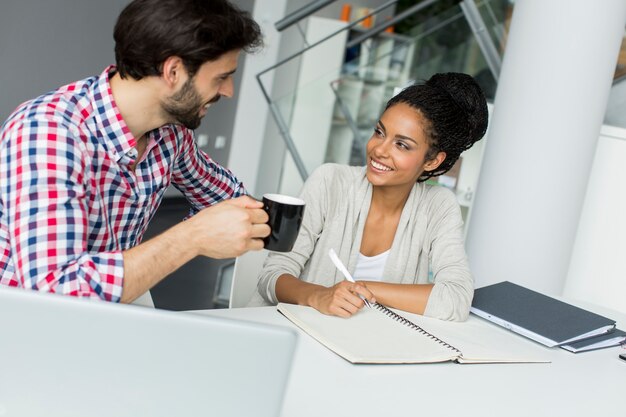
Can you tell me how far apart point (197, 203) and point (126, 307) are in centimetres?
109

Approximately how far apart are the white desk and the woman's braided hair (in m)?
0.76

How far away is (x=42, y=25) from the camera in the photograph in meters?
4.40

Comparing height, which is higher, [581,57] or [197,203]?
[581,57]

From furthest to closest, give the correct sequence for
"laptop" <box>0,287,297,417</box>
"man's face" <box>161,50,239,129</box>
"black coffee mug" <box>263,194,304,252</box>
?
"man's face" <box>161,50,239,129</box>, "black coffee mug" <box>263,194,304,252</box>, "laptop" <box>0,287,297,417</box>

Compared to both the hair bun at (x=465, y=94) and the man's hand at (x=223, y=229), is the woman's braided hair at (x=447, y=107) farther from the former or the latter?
the man's hand at (x=223, y=229)

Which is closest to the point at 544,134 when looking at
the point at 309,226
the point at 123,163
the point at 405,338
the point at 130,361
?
the point at 309,226

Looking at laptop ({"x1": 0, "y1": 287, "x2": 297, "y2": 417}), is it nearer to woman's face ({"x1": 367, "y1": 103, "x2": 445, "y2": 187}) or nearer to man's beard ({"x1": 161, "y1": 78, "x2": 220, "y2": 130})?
man's beard ({"x1": 161, "y1": 78, "x2": 220, "y2": 130})

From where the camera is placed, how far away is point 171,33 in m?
1.26

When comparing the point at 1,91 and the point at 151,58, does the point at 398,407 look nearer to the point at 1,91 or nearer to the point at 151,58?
the point at 151,58

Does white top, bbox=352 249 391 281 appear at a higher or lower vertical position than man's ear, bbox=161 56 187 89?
lower

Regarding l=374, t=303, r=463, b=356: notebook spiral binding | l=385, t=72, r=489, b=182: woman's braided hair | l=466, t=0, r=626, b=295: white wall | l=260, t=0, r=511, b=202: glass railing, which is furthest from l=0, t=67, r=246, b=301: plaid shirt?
l=260, t=0, r=511, b=202: glass railing

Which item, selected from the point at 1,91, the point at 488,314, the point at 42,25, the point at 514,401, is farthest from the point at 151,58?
the point at 42,25

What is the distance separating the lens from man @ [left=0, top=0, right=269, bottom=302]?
1096 mm

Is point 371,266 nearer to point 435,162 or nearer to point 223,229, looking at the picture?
point 435,162
